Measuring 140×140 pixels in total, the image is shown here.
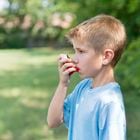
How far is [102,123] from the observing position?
2484 millimetres

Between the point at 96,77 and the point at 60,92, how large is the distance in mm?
233

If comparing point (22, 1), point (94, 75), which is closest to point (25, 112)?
point (94, 75)

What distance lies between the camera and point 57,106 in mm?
2791

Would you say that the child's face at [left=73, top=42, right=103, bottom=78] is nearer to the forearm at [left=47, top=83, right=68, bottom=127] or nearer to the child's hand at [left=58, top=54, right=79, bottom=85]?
the child's hand at [left=58, top=54, right=79, bottom=85]

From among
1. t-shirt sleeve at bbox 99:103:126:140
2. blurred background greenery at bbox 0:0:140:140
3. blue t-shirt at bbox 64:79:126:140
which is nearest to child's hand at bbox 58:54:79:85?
blue t-shirt at bbox 64:79:126:140

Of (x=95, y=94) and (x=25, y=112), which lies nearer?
(x=95, y=94)

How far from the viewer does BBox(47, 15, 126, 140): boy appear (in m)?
2.48

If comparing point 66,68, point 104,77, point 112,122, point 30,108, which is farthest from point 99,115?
point 30,108

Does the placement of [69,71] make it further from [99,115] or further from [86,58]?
[99,115]

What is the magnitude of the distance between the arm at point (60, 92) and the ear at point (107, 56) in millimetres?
173

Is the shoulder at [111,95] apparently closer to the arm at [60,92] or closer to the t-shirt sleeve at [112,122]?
the t-shirt sleeve at [112,122]

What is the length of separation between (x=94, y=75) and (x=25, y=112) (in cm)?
612

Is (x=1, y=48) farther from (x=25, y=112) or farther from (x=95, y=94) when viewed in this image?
(x=95, y=94)

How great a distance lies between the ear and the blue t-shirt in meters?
0.12
